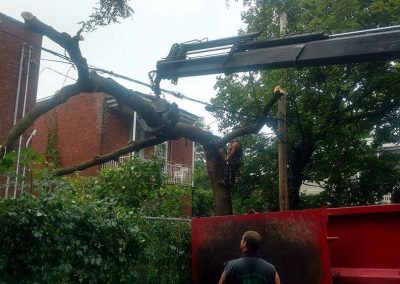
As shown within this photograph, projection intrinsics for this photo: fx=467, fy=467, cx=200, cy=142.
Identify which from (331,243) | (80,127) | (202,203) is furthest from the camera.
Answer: (80,127)

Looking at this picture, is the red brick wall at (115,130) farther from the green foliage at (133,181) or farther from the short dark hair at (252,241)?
the short dark hair at (252,241)

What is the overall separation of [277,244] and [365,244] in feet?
3.52

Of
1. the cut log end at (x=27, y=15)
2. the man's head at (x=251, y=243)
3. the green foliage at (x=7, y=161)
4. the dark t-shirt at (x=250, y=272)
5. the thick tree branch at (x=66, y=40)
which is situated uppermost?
the cut log end at (x=27, y=15)

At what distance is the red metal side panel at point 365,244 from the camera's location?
5047 millimetres

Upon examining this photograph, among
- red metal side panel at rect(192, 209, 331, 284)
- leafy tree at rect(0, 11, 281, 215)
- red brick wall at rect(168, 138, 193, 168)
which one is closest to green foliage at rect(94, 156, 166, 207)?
leafy tree at rect(0, 11, 281, 215)

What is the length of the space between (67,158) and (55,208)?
1549cm

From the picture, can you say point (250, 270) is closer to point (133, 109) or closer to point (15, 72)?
point (133, 109)

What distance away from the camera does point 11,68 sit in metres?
13.9

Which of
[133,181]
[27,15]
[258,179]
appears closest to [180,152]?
[258,179]

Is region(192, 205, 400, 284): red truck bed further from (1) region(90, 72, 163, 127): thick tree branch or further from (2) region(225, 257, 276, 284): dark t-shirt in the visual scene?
(1) region(90, 72, 163, 127): thick tree branch

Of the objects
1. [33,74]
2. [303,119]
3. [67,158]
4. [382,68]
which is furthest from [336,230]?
[67,158]

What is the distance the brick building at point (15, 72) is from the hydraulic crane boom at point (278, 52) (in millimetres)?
7297

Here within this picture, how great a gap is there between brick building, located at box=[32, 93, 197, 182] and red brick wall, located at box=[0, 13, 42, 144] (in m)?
4.10

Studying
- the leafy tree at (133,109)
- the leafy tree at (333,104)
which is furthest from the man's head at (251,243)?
the leafy tree at (333,104)
